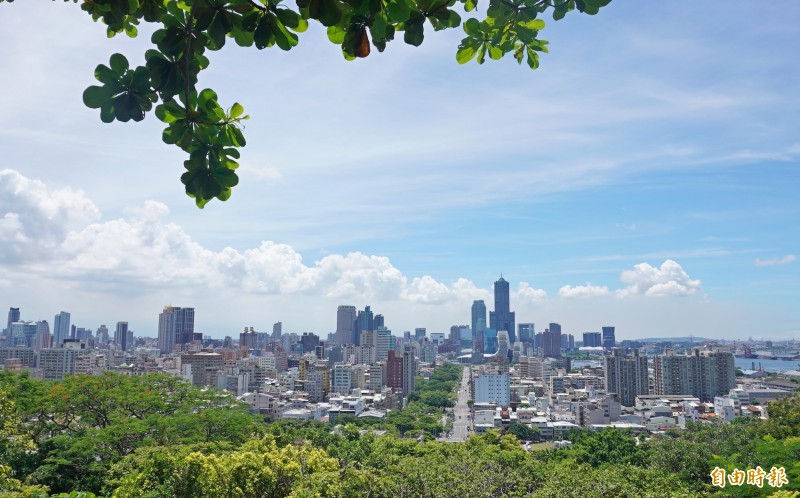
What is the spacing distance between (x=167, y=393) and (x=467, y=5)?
12.8m

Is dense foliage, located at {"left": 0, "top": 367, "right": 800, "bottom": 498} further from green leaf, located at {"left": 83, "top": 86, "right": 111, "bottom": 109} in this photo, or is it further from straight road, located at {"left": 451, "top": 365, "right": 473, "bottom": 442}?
straight road, located at {"left": 451, "top": 365, "right": 473, "bottom": 442}

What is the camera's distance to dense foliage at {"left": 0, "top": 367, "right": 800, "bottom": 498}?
7.59m

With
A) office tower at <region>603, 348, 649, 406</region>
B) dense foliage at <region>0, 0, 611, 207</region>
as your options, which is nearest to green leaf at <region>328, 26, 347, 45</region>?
dense foliage at <region>0, 0, 611, 207</region>

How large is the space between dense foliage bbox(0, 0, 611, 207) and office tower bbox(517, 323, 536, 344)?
132 m

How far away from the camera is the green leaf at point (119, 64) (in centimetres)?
106

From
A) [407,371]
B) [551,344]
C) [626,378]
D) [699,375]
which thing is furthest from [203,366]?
[551,344]

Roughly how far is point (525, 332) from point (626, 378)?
84.1m

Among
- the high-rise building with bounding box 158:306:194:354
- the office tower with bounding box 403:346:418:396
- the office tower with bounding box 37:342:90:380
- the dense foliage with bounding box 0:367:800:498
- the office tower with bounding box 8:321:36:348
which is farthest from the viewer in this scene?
the office tower with bounding box 8:321:36:348

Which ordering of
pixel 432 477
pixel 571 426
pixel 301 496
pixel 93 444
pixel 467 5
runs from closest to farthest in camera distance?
pixel 467 5 → pixel 301 496 → pixel 432 477 → pixel 93 444 → pixel 571 426

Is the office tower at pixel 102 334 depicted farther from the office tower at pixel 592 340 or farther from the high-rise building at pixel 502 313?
the office tower at pixel 592 340

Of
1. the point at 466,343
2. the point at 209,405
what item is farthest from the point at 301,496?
the point at 466,343

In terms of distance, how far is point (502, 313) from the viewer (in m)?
132

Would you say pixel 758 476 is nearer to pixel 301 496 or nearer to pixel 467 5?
pixel 301 496

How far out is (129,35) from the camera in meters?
1.37
